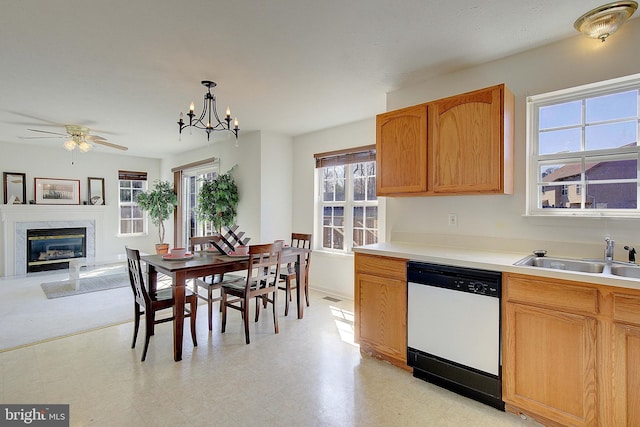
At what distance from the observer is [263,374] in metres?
2.36

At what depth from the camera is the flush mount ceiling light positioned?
5.93 feet

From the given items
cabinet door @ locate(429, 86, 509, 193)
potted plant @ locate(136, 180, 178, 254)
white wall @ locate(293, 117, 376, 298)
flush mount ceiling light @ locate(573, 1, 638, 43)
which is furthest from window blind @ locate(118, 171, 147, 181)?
flush mount ceiling light @ locate(573, 1, 638, 43)

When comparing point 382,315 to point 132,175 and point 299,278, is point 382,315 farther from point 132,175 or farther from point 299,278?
point 132,175

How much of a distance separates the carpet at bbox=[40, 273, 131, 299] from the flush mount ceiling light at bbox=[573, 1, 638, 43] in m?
6.06

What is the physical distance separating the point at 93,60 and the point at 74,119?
7.23 ft

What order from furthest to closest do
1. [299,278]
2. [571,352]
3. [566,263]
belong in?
[299,278] → [566,263] → [571,352]

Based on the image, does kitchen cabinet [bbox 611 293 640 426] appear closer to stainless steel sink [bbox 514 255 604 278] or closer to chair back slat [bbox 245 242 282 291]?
stainless steel sink [bbox 514 255 604 278]

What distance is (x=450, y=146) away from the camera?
2477 mm

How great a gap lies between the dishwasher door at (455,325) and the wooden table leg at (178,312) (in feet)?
6.15

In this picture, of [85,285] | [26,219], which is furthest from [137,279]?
[26,219]

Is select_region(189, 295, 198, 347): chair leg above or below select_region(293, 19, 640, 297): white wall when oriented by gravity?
below

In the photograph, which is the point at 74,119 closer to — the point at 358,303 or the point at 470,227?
the point at 358,303

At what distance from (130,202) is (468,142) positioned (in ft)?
24.4

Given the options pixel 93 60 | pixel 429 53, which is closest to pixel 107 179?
pixel 93 60
